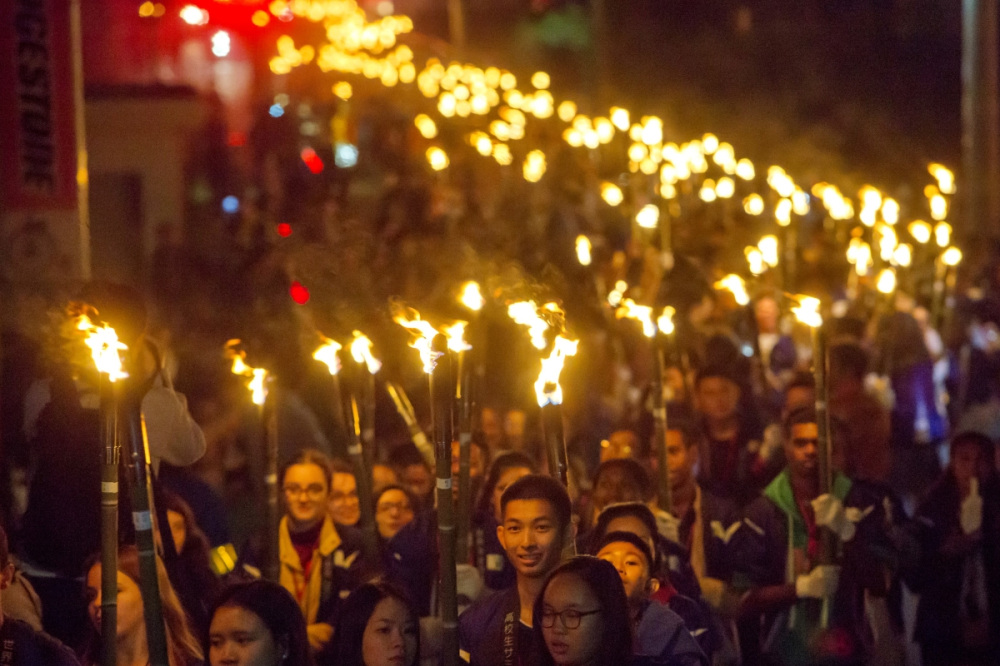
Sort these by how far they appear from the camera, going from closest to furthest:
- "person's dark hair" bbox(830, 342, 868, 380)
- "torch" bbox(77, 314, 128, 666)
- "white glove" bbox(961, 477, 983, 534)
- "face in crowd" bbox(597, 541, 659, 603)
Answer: "torch" bbox(77, 314, 128, 666) → "face in crowd" bbox(597, 541, 659, 603) → "white glove" bbox(961, 477, 983, 534) → "person's dark hair" bbox(830, 342, 868, 380)

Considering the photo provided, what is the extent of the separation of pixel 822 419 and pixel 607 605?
2009 millimetres

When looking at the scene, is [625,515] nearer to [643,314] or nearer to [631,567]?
[631,567]

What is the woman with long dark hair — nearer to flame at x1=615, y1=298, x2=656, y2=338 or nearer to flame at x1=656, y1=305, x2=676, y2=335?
flame at x1=615, y1=298, x2=656, y2=338

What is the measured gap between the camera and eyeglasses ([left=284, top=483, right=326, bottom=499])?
6664mm

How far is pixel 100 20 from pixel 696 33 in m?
20.1

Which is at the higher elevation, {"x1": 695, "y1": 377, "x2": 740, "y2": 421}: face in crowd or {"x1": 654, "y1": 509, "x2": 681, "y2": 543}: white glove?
{"x1": 695, "y1": 377, "x2": 740, "y2": 421}: face in crowd

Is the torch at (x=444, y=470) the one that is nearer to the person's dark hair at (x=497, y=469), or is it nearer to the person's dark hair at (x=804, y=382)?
the person's dark hair at (x=497, y=469)

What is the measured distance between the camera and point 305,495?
6.66m

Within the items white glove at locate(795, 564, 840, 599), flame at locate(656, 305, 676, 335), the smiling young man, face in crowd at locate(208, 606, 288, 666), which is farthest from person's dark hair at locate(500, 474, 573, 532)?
flame at locate(656, 305, 676, 335)

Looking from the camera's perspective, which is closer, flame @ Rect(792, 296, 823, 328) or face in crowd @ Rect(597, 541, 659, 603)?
face in crowd @ Rect(597, 541, 659, 603)

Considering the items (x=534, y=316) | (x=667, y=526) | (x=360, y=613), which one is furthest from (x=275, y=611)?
(x=667, y=526)

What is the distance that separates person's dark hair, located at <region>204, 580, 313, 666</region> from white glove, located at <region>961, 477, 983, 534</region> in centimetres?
407

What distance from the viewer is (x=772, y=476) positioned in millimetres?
7934

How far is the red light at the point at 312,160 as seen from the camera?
1862 centimetres
